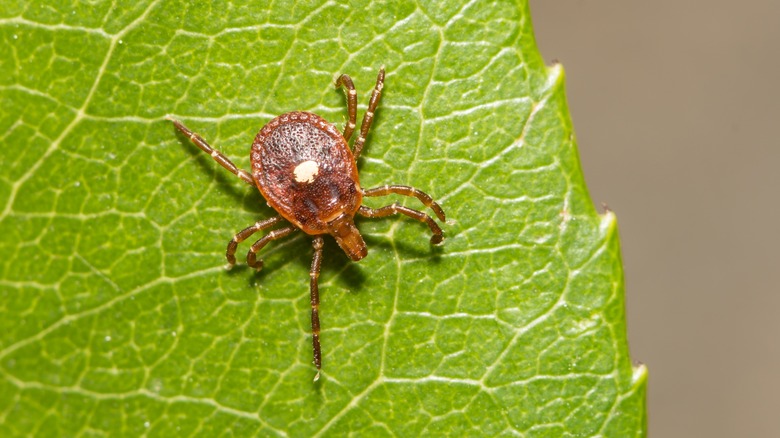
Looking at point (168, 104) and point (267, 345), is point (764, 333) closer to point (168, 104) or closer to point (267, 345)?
point (267, 345)

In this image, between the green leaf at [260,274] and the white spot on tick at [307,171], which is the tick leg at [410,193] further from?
the white spot on tick at [307,171]

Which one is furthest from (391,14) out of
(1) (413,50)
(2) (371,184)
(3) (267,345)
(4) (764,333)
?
(4) (764,333)

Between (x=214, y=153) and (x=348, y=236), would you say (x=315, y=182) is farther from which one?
(x=214, y=153)

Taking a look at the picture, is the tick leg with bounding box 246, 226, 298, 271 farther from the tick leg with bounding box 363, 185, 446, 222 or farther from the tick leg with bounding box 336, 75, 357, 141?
the tick leg with bounding box 336, 75, 357, 141

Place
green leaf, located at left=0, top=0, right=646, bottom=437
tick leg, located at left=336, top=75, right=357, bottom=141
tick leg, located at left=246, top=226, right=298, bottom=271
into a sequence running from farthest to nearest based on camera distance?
tick leg, located at left=246, top=226, right=298, bottom=271
tick leg, located at left=336, top=75, right=357, bottom=141
green leaf, located at left=0, top=0, right=646, bottom=437

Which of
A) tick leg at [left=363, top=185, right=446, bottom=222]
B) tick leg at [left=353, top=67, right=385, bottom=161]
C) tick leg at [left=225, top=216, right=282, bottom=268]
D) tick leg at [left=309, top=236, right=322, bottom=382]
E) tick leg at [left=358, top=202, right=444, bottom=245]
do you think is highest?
tick leg at [left=353, top=67, right=385, bottom=161]

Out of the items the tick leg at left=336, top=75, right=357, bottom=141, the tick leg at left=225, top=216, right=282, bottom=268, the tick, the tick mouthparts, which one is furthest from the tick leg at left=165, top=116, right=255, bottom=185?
the tick leg at left=336, top=75, right=357, bottom=141
